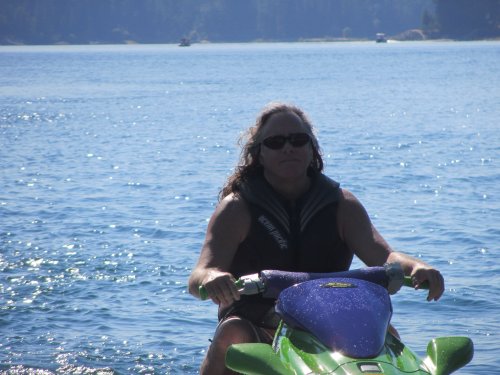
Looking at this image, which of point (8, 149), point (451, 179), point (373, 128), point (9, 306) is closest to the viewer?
point (9, 306)

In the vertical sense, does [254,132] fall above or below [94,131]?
above

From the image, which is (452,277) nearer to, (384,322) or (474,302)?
(474,302)

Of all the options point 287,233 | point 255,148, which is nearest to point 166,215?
point 255,148

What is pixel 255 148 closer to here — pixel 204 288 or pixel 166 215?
pixel 204 288

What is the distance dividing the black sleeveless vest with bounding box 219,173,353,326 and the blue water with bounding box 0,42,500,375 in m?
2.41

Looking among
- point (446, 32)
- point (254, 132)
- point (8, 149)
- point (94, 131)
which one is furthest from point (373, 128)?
point (446, 32)

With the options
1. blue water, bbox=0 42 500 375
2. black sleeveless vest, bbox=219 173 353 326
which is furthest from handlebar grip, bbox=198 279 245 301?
blue water, bbox=0 42 500 375

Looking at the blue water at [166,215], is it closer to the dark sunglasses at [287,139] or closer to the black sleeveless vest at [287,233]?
the black sleeveless vest at [287,233]

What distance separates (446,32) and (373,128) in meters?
154

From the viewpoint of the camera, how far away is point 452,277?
1043 cm

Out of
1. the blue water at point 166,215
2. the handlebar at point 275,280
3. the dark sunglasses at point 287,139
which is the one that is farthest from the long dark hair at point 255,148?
the blue water at point 166,215

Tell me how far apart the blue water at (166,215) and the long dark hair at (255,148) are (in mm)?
2366

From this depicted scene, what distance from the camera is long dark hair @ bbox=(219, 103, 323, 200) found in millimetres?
4738

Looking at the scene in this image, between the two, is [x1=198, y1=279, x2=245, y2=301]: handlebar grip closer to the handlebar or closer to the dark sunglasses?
the handlebar
